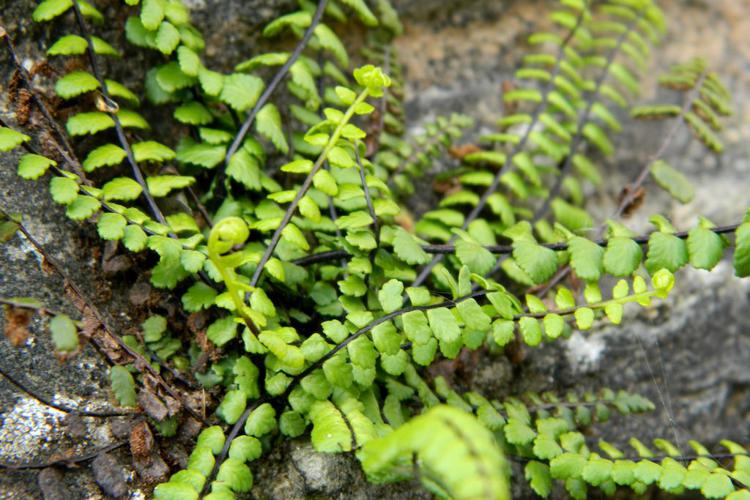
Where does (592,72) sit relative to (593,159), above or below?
above

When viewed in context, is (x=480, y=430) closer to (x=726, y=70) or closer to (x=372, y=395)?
(x=372, y=395)

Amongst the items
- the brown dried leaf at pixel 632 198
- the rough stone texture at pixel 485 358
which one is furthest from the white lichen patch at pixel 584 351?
the brown dried leaf at pixel 632 198

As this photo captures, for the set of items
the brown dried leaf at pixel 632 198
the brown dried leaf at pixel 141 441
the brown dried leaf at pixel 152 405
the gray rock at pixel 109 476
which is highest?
the brown dried leaf at pixel 632 198

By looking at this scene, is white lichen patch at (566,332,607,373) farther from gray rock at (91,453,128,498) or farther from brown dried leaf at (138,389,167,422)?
gray rock at (91,453,128,498)

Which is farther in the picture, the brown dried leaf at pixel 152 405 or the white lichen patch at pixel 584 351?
the white lichen patch at pixel 584 351

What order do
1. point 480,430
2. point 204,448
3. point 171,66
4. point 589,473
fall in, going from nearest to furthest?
point 480,430, point 204,448, point 589,473, point 171,66

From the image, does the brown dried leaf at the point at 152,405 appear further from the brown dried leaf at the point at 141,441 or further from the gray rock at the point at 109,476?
the gray rock at the point at 109,476

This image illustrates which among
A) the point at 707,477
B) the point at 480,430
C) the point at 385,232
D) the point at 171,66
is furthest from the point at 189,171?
the point at 707,477

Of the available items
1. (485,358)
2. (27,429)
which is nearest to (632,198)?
(485,358)
